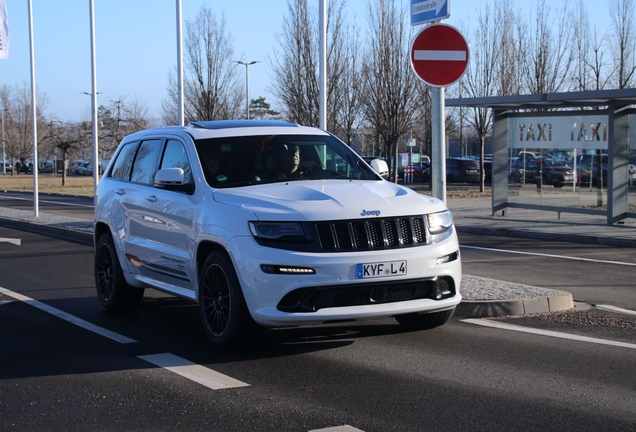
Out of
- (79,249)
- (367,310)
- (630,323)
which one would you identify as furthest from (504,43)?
(367,310)

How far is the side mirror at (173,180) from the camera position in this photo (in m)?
6.63

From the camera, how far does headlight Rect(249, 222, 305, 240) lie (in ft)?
18.7

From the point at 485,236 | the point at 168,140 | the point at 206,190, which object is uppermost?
the point at 168,140

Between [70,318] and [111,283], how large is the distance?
0.58m

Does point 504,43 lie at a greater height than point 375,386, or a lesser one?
greater

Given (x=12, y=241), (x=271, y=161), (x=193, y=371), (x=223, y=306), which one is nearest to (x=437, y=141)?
(x=271, y=161)

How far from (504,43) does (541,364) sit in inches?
1123

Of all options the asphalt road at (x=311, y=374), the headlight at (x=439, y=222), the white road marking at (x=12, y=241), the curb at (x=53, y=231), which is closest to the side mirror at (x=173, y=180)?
the asphalt road at (x=311, y=374)

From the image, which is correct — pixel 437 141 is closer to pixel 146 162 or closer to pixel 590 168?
pixel 146 162

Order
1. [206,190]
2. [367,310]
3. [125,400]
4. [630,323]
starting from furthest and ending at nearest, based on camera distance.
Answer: [630,323] → [206,190] → [367,310] → [125,400]

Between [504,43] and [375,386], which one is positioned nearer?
[375,386]

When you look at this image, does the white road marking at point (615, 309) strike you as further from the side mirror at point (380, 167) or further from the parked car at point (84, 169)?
the parked car at point (84, 169)

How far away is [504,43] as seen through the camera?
32312mm

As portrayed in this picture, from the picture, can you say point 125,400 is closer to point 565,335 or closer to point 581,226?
point 565,335
